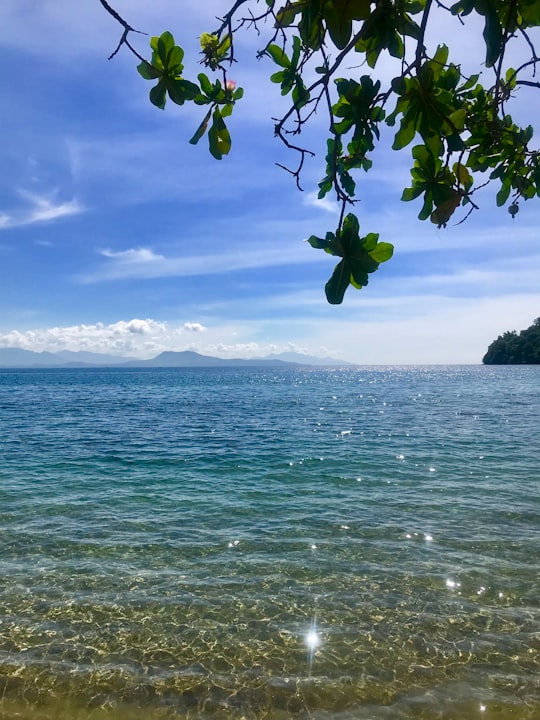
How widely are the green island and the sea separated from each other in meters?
162

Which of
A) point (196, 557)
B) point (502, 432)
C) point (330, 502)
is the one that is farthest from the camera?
point (502, 432)

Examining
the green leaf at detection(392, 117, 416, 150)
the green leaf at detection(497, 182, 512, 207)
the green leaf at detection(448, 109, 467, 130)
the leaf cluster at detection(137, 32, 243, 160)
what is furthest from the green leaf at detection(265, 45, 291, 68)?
the green leaf at detection(497, 182, 512, 207)

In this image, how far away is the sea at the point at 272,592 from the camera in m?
5.62

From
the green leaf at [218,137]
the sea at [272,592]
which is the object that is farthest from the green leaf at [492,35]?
the sea at [272,592]

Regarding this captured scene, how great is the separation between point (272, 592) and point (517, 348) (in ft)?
604

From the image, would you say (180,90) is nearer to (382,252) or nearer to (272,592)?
(382,252)

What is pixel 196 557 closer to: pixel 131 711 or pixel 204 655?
pixel 204 655

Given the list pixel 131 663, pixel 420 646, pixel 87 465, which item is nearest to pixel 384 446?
pixel 87 465

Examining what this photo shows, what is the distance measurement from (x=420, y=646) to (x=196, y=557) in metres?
4.78

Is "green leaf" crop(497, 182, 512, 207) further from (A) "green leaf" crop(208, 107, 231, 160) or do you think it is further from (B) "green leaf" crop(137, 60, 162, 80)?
(B) "green leaf" crop(137, 60, 162, 80)

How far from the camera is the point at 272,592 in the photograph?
8.16 m

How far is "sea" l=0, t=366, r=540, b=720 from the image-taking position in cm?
562

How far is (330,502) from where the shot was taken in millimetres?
13648

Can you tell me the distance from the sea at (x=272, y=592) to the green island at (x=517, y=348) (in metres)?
162
